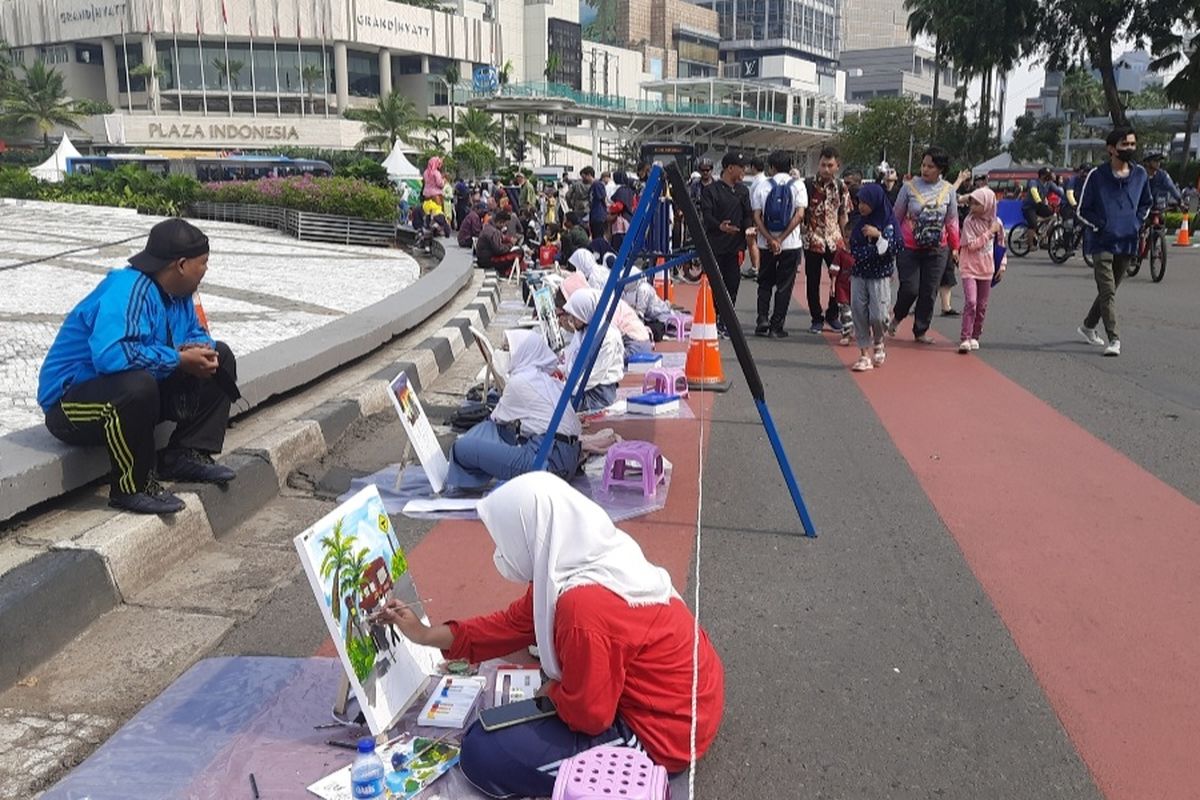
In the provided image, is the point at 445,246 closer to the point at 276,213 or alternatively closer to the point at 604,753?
the point at 276,213

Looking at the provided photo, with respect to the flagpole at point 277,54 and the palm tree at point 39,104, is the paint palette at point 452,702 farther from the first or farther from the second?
the palm tree at point 39,104

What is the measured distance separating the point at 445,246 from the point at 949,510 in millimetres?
14095

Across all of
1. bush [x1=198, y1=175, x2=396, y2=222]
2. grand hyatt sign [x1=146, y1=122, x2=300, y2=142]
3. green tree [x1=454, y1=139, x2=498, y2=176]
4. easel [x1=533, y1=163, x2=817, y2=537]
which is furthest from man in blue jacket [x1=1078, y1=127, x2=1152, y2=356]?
grand hyatt sign [x1=146, y1=122, x2=300, y2=142]

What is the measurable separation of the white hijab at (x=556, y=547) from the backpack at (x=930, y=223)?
24.3 feet

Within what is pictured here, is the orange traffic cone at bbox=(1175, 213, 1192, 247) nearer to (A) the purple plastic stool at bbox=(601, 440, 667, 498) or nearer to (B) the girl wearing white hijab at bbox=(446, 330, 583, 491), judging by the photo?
(A) the purple plastic stool at bbox=(601, 440, 667, 498)

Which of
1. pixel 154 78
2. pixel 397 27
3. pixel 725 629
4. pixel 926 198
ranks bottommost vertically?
pixel 725 629

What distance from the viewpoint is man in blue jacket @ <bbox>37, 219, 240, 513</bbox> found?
4.29 meters

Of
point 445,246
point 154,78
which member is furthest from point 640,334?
point 154,78

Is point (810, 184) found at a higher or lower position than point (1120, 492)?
higher

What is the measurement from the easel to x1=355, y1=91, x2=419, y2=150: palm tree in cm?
6597

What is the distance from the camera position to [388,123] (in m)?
66.9

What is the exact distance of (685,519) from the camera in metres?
5.21

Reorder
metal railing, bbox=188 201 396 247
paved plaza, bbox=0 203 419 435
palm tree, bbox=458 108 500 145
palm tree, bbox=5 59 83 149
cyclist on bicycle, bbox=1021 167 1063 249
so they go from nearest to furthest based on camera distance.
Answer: paved plaza, bbox=0 203 419 435 < cyclist on bicycle, bbox=1021 167 1063 249 < metal railing, bbox=188 201 396 247 < palm tree, bbox=458 108 500 145 < palm tree, bbox=5 59 83 149

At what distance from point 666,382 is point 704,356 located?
0.84 metres
